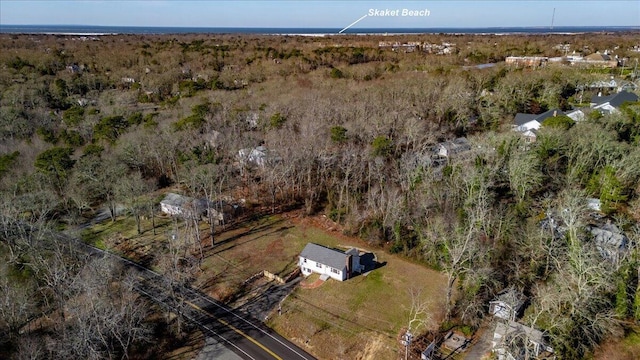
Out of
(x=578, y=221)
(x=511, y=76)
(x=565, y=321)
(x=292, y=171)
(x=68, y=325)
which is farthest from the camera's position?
(x=511, y=76)

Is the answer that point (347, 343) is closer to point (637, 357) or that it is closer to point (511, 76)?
point (637, 357)

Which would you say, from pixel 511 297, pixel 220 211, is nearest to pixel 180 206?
pixel 220 211

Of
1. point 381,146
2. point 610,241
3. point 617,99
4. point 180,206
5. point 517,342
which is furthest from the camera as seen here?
point 617,99

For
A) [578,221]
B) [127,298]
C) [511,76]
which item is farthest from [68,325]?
[511,76]

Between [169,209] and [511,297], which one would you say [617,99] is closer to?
[511,297]

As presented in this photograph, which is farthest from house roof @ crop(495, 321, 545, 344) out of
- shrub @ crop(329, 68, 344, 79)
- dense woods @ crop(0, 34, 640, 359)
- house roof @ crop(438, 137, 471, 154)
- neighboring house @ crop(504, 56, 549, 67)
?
neighboring house @ crop(504, 56, 549, 67)

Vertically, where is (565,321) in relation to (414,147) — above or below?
below
